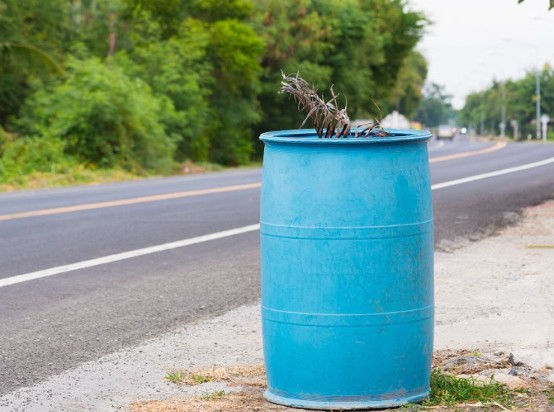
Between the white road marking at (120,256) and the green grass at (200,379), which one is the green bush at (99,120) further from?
the green grass at (200,379)

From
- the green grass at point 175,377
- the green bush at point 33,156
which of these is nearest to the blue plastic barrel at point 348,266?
the green grass at point 175,377

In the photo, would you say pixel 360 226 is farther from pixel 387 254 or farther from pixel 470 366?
pixel 470 366

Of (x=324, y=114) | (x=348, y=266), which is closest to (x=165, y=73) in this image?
(x=324, y=114)

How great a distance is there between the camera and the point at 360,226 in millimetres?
5227

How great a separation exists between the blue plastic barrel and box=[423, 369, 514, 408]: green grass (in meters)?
0.16

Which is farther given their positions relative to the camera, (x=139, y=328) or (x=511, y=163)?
(x=511, y=163)

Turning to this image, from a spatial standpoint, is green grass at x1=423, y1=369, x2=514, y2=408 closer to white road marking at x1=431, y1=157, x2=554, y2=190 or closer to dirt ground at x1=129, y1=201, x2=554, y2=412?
dirt ground at x1=129, y1=201, x2=554, y2=412

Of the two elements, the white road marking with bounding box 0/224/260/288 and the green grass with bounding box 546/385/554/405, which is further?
the white road marking with bounding box 0/224/260/288

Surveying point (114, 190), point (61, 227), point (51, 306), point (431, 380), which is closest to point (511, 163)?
point (114, 190)

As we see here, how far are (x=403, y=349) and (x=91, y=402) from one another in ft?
5.13

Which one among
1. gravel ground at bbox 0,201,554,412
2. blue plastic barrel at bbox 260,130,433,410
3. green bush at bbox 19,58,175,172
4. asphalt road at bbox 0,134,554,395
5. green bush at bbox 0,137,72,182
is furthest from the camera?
green bush at bbox 19,58,175,172

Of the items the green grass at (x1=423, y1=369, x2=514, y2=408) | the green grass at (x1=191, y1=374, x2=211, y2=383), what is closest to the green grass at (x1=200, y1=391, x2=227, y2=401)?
the green grass at (x1=191, y1=374, x2=211, y2=383)

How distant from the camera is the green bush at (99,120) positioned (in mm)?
31891

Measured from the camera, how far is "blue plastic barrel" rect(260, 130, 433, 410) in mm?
5242
